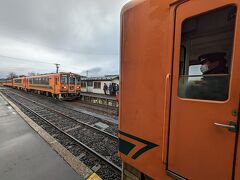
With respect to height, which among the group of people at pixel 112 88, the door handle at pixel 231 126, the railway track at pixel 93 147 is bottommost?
the railway track at pixel 93 147

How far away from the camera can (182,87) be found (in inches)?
55.4

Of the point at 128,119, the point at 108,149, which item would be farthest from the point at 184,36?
the point at 108,149

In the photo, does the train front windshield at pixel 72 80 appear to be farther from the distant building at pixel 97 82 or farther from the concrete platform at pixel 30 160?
the concrete platform at pixel 30 160

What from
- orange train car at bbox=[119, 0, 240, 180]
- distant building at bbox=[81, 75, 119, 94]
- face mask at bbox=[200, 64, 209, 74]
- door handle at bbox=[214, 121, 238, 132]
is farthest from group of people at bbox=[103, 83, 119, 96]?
door handle at bbox=[214, 121, 238, 132]

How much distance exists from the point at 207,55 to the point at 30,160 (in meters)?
4.65

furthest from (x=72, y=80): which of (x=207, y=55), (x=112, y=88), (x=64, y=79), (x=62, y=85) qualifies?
(x=207, y=55)

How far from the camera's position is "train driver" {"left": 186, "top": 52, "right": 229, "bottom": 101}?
3.84ft

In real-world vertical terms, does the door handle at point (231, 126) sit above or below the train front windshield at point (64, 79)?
below

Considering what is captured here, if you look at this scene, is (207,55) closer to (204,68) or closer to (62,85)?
(204,68)

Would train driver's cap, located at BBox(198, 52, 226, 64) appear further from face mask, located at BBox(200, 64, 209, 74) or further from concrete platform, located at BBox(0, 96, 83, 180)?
concrete platform, located at BBox(0, 96, 83, 180)

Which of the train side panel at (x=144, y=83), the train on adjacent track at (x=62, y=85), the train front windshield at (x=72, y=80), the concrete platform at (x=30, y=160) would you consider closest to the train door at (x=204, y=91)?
the train side panel at (x=144, y=83)

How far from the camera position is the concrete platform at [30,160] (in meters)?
3.06

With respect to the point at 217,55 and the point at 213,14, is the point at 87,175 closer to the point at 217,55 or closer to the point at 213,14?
the point at 217,55

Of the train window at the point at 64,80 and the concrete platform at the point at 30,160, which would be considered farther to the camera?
the train window at the point at 64,80
